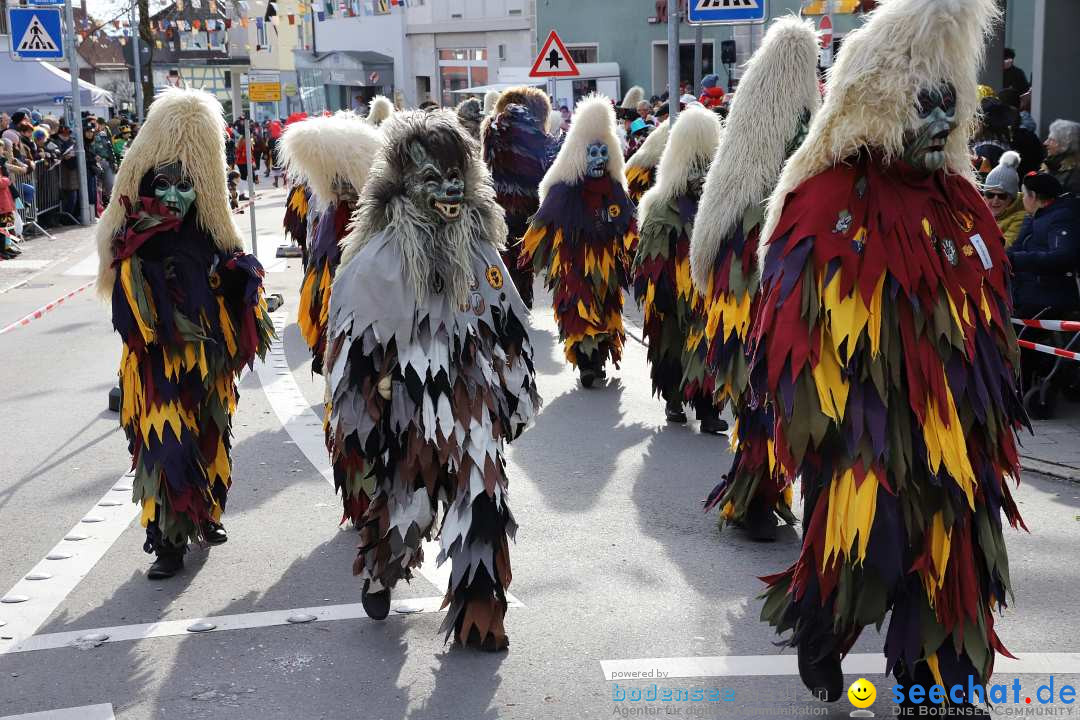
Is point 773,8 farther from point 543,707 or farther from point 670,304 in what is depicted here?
point 543,707

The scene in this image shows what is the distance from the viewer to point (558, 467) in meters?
7.63

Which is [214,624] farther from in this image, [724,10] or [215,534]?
[724,10]

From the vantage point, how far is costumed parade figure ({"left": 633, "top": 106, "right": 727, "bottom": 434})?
790cm

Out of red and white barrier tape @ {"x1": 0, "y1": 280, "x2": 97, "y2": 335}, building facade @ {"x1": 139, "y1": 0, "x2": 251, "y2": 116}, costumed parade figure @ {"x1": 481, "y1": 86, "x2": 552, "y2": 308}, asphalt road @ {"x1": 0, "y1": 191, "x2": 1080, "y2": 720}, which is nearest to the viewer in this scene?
asphalt road @ {"x1": 0, "y1": 191, "x2": 1080, "y2": 720}

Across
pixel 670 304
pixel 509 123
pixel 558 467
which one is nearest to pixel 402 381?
pixel 558 467

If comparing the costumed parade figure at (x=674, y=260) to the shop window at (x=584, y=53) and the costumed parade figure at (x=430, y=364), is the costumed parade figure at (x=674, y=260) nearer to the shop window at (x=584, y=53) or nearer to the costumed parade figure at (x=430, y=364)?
the costumed parade figure at (x=430, y=364)

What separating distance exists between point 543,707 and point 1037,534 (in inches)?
118

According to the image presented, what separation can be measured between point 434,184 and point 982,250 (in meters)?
1.97

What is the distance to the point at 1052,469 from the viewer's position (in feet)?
23.8

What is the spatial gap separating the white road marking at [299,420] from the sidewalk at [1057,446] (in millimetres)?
3261

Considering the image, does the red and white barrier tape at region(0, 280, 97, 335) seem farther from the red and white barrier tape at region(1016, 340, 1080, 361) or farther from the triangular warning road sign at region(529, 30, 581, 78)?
the red and white barrier tape at region(1016, 340, 1080, 361)

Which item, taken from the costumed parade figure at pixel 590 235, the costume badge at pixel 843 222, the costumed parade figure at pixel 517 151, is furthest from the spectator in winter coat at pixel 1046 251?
the costumed parade figure at pixel 517 151

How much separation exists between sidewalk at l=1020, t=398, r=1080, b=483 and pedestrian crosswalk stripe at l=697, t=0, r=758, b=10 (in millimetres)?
4533

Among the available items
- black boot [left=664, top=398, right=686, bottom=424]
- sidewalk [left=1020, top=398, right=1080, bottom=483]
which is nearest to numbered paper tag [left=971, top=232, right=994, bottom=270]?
sidewalk [left=1020, top=398, right=1080, bottom=483]
